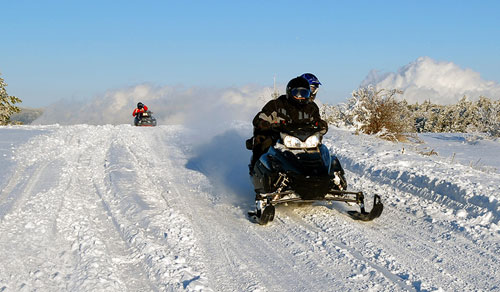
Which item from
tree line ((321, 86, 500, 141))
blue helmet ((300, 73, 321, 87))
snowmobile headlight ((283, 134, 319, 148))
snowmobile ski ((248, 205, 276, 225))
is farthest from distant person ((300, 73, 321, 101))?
tree line ((321, 86, 500, 141))

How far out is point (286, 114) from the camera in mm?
7355

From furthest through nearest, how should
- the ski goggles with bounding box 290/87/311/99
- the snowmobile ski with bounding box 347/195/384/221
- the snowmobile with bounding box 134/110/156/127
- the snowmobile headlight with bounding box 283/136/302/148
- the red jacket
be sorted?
1. the red jacket
2. the snowmobile with bounding box 134/110/156/127
3. the ski goggles with bounding box 290/87/311/99
4. the snowmobile headlight with bounding box 283/136/302/148
5. the snowmobile ski with bounding box 347/195/384/221

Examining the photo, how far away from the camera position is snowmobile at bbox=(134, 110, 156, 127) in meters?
28.3

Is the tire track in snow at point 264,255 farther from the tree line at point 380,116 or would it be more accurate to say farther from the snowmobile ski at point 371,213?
the tree line at point 380,116

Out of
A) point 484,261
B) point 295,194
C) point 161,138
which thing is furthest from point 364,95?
point 484,261

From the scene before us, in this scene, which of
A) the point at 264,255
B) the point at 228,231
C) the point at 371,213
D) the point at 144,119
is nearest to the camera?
the point at 264,255

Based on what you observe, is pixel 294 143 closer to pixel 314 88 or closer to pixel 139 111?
pixel 314 88

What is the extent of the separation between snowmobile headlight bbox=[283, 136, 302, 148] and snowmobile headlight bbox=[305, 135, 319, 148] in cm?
11

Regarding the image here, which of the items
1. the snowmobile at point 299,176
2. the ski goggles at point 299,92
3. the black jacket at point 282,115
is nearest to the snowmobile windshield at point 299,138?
the snowmobile at point 299,176

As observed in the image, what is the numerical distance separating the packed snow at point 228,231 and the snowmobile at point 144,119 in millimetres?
17827

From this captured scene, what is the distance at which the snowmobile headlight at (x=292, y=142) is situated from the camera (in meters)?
6.62

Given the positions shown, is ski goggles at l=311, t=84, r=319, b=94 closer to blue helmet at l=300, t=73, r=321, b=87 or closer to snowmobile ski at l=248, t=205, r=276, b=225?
blue helmet at l=300, t=73, r=321, b=87

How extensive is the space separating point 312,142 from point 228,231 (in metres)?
1.73

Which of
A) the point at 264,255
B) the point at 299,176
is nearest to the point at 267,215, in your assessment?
the point at 299,176
